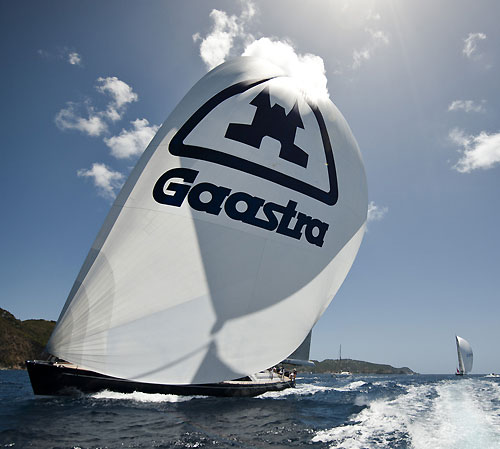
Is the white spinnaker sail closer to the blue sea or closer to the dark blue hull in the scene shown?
the blue sea

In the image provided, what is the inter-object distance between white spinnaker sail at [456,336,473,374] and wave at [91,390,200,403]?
8747cm

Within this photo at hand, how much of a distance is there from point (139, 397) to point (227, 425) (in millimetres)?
5976

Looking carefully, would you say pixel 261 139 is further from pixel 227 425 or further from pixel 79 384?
pixel 79 384

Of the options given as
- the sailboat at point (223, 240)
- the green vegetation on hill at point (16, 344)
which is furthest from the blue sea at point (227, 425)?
the green vegetation on hill at point (16, 344)

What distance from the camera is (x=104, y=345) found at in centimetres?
675

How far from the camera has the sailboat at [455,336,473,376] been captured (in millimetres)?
79625

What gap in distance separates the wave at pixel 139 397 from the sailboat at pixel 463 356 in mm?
87489

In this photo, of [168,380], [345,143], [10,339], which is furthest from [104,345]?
[10,339]

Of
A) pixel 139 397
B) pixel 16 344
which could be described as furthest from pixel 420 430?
pixel 16 344

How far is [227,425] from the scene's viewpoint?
9.81 m

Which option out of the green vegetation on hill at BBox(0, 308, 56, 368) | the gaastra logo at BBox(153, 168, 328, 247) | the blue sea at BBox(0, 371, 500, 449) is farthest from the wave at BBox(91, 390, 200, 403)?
the green vegetation on hill at BBox(0, 308, 56, 368)

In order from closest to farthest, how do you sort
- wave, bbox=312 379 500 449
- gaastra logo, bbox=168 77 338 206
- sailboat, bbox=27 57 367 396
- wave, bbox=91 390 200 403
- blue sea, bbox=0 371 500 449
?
sailboat, bbox=27 57 367 396 → blue sea, bbox=0 371 500 449 → wave, bbox=312 379 500 449 → gaastra logo, bbox=168 77 338 206 → wave, bbox=91 390 200 403

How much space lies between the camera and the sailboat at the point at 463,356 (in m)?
79.6

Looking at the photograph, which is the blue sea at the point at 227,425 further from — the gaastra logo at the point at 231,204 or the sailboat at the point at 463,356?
the sailboat at the point at 463,356
